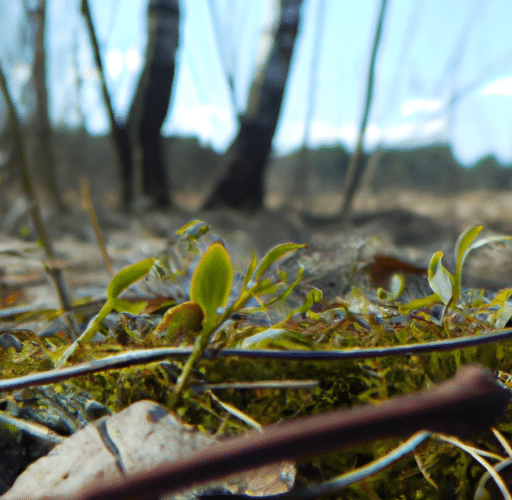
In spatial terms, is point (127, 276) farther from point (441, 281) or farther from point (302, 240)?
point (302, 240)

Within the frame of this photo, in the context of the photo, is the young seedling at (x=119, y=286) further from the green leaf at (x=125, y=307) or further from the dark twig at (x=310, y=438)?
the dark twig at (x=310, y=438)

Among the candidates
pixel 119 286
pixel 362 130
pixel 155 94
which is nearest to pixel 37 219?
pixel 119 286

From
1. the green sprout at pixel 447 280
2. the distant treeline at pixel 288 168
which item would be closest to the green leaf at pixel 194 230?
the green sprout at pixel 447 280

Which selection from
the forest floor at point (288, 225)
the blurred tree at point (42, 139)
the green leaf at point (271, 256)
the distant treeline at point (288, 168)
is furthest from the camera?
the distant treeline at point (288, 168)

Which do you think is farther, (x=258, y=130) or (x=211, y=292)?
(x=258, y=130)

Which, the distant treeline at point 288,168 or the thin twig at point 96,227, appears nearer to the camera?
the thin twig at point 96,227

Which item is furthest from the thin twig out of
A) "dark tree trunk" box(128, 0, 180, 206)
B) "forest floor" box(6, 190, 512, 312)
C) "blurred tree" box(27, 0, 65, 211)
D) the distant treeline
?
the distant treeline

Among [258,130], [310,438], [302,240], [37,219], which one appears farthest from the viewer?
[258,130]
